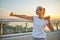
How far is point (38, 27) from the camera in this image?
5.44 feet

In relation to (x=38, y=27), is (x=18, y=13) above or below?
above

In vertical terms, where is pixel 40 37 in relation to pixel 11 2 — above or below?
below

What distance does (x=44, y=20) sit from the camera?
1672 millimetres

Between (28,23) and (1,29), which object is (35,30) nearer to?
(28,23)

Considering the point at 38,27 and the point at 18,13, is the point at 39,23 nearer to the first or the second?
the point at 38,27

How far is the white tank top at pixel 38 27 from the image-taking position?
1.66m

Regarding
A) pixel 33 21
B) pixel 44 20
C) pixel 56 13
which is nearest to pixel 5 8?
pixel 33 21

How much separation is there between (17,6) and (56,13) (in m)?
0.47

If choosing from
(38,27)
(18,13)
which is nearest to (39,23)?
(38,27)

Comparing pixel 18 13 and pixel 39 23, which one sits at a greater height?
pixel 18 13

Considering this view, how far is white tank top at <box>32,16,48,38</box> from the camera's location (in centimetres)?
166

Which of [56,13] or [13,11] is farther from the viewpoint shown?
[56,13]

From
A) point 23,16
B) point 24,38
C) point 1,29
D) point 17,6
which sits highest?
point 17,6

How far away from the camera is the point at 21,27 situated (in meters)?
1.67
